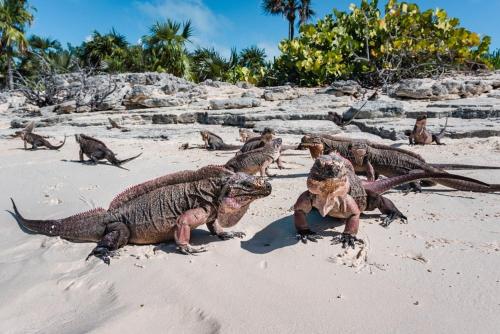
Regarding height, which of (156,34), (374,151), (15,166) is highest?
(156,34)

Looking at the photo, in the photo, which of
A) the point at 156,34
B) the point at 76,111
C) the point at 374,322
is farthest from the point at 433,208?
the point at 156,34

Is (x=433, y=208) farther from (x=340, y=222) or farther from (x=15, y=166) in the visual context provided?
(x=15, y=166)

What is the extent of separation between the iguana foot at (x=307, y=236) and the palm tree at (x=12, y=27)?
27768 mm

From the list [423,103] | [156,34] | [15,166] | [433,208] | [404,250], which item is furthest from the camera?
[156,34]

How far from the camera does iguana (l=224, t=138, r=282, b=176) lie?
17.3ft

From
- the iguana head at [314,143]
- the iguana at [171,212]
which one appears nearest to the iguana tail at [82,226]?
the iguana at [171,212]

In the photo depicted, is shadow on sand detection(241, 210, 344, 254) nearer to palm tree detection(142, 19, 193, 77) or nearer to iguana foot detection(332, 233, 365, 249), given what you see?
iguana foot detection(332, 233, 365, 249)

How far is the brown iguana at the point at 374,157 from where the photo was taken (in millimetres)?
4926

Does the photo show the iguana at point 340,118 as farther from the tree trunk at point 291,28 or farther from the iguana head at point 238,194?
the tree trunk at point 291,28

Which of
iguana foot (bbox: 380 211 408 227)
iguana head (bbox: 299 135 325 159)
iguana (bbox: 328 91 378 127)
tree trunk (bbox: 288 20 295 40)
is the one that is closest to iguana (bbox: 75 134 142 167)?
iguana head (bbox: 299 135 325 159)

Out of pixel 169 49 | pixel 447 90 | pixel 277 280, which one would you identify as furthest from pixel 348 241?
pixel 169 49

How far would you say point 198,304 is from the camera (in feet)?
6.97

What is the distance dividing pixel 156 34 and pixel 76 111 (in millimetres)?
11869

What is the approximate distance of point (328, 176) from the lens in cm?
249
